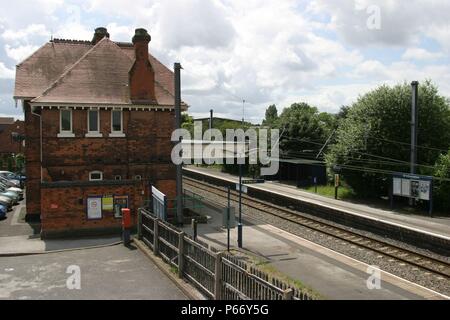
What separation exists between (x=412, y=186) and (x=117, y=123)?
54.0 feet

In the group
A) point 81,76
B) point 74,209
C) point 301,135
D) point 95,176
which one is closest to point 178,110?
point 95,176

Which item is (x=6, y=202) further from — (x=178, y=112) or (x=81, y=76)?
(x=178, y=112)

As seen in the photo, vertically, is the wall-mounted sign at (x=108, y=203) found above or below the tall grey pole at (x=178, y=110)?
below

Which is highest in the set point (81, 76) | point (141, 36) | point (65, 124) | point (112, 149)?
point (141, 36)

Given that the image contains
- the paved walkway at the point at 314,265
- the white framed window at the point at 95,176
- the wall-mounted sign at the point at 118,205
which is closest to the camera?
the paved walkway at the point at 314,265

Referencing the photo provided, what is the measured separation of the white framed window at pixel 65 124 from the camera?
22219 millimetres

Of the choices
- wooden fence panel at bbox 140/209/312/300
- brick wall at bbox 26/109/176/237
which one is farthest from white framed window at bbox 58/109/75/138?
wooden fence panel at bbox 140/209/312/300

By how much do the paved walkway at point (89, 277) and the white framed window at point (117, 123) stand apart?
762 cm

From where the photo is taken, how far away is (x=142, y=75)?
2373 cm

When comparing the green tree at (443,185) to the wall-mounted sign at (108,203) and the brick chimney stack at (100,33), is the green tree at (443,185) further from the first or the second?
the brick chimney stack at (100,33)

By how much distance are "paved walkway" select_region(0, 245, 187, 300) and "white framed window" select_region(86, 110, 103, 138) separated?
24.2 feet

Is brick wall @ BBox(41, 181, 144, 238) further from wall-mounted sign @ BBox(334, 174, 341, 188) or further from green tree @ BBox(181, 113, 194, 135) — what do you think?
green tree @ BBox(181, 113, 194, 135)

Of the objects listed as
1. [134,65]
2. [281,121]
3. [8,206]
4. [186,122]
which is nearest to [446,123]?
[281,121]

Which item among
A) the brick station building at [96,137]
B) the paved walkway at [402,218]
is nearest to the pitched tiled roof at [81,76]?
the brick station building at [96,137]
